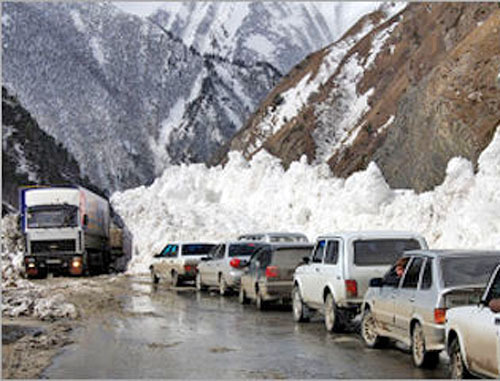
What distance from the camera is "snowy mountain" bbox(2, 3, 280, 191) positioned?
133000 mm

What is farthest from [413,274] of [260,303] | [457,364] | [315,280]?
[260,303]

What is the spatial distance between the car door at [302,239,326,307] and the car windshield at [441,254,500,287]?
182 inches

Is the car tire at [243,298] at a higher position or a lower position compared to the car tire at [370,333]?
higher

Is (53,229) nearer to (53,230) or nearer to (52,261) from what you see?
(53,230)

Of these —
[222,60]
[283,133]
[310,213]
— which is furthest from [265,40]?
[310,213]

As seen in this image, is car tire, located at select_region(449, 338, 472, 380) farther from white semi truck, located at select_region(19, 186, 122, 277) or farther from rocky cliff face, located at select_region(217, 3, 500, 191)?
Result: white semi truck, located at select_region(19, 186, 122, 277)

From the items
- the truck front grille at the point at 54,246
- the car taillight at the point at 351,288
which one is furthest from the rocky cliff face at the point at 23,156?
the car taillight at the point at 351,288

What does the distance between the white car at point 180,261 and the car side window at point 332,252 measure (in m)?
14.0

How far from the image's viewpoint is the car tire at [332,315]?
47.4 feet

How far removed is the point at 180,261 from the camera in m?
29.8

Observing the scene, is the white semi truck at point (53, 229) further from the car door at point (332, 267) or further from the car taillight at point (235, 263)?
the car door at point (332, 267)

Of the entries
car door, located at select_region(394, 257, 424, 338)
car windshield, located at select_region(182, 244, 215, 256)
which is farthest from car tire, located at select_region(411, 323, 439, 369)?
car windshield, located at select_region(182, 244, 215, 256)

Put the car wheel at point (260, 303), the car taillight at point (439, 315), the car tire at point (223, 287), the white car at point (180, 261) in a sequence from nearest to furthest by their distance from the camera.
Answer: the car taillight at point (439, 315) → the car wheel at point (260, 303) → the car tire at point (223, 287) → the white car at point (180, 261)

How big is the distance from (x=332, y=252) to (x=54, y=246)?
23698mm
